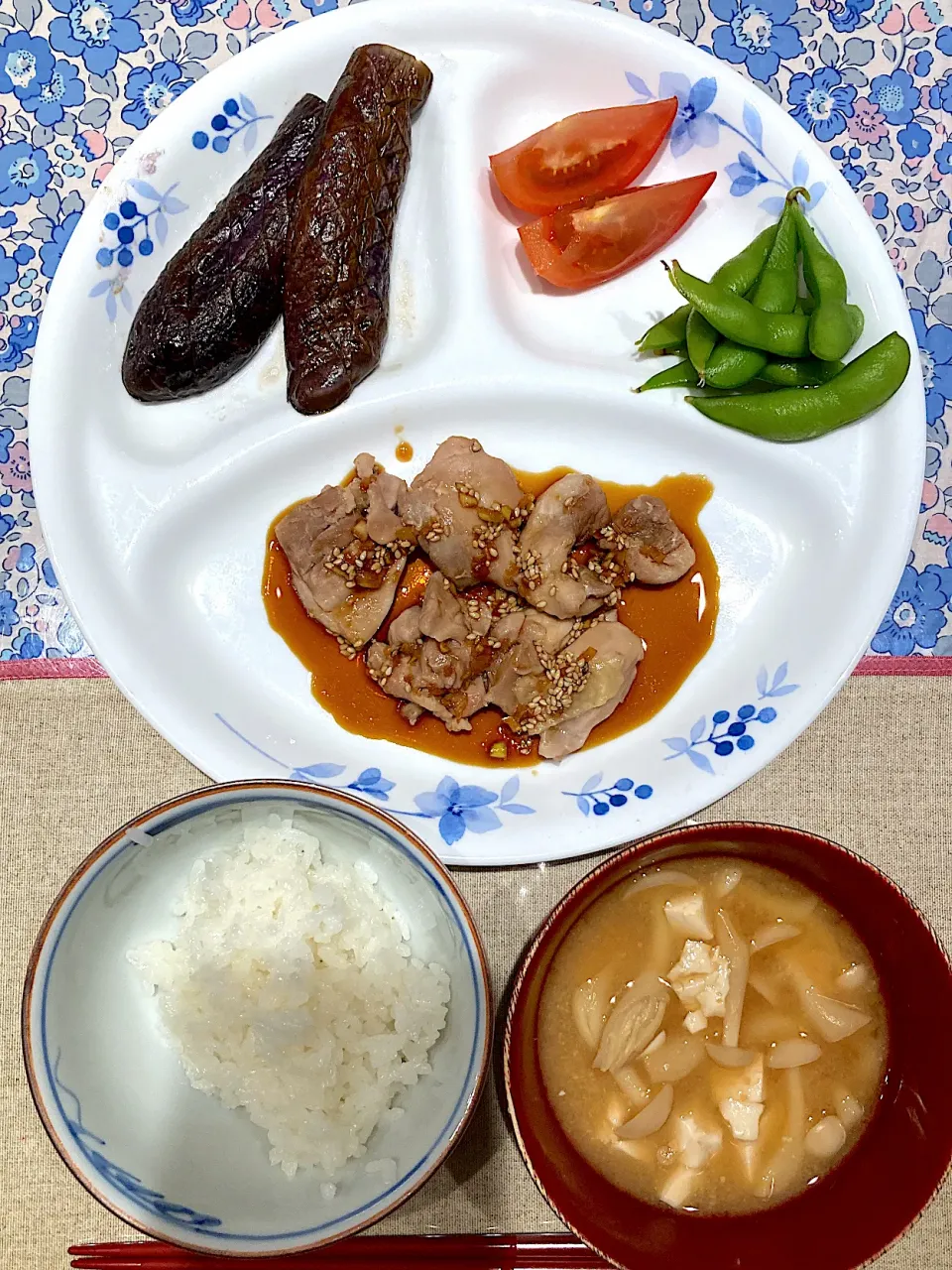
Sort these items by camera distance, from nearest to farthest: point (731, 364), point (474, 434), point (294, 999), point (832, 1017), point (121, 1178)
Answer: point (121, 1178), point (294, 999), point (832, 1017), point (731, 364), point (474, 434)

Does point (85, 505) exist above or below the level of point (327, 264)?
below

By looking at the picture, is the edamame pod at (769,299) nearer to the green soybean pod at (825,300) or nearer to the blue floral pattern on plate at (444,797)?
the green soybean pod at (825,300)

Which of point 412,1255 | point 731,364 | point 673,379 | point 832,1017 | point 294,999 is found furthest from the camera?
point 673,379

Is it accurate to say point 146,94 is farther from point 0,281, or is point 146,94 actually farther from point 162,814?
point 162,814

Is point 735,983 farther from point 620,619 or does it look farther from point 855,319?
point 855,319

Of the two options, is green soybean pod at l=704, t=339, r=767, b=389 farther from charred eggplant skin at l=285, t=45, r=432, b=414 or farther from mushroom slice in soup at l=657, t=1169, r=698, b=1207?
mushroom slice in soup at l=657, t=1169, r=698, b=1207

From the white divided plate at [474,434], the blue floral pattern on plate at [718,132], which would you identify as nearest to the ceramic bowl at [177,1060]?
the white divided plate at [474,434]

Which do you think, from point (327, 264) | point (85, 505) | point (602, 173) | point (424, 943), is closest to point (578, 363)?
point (602, 173)

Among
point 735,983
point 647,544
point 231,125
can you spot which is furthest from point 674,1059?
point 231,125
